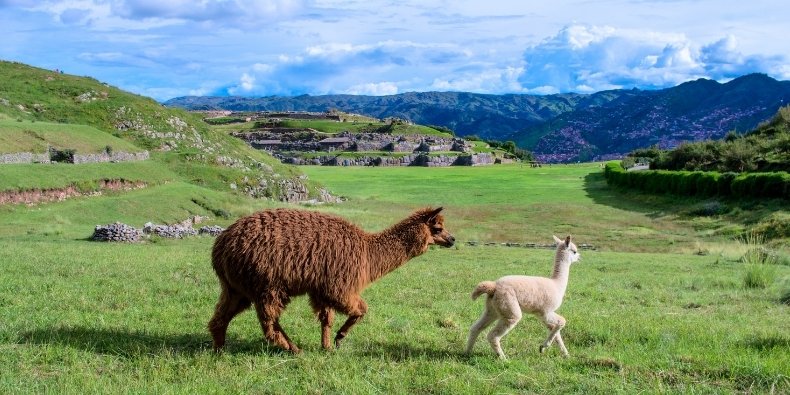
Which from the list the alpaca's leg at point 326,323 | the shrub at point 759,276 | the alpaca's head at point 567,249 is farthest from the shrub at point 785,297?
the alpaca's leg at point 326,323

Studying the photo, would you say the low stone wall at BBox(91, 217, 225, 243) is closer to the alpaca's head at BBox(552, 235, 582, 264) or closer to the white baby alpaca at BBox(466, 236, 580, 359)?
the white baby alpaca at BBox(466, 236, 580, 359)

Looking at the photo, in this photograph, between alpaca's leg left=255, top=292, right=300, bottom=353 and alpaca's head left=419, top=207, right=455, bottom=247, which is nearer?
alpaca's leg left=255, top=292, right=300, bottom=353

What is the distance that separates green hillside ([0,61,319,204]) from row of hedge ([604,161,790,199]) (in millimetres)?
32889

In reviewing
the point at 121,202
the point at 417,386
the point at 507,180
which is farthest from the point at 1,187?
the point at 507,180

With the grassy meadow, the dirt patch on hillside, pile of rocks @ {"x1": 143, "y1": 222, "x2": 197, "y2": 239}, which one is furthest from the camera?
the dirt patch on hillside

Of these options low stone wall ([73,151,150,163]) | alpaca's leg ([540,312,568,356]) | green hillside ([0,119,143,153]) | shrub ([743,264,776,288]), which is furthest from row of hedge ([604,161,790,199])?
green hillside ([0,119,143,153])

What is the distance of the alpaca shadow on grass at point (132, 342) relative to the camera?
8523 mm

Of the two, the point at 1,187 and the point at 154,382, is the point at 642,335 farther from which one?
the point at 1,187

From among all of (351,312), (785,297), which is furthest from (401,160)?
(351,312)

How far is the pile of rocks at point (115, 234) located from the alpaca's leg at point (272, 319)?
69.6 ft

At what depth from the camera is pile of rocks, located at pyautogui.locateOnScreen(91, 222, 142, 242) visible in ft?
90.3

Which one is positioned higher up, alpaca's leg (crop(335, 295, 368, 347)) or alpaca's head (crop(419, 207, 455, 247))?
alpaca's head (crop(419, 207, 455, 247))

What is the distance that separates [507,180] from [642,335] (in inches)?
3097

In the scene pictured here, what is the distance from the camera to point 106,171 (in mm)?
41969
